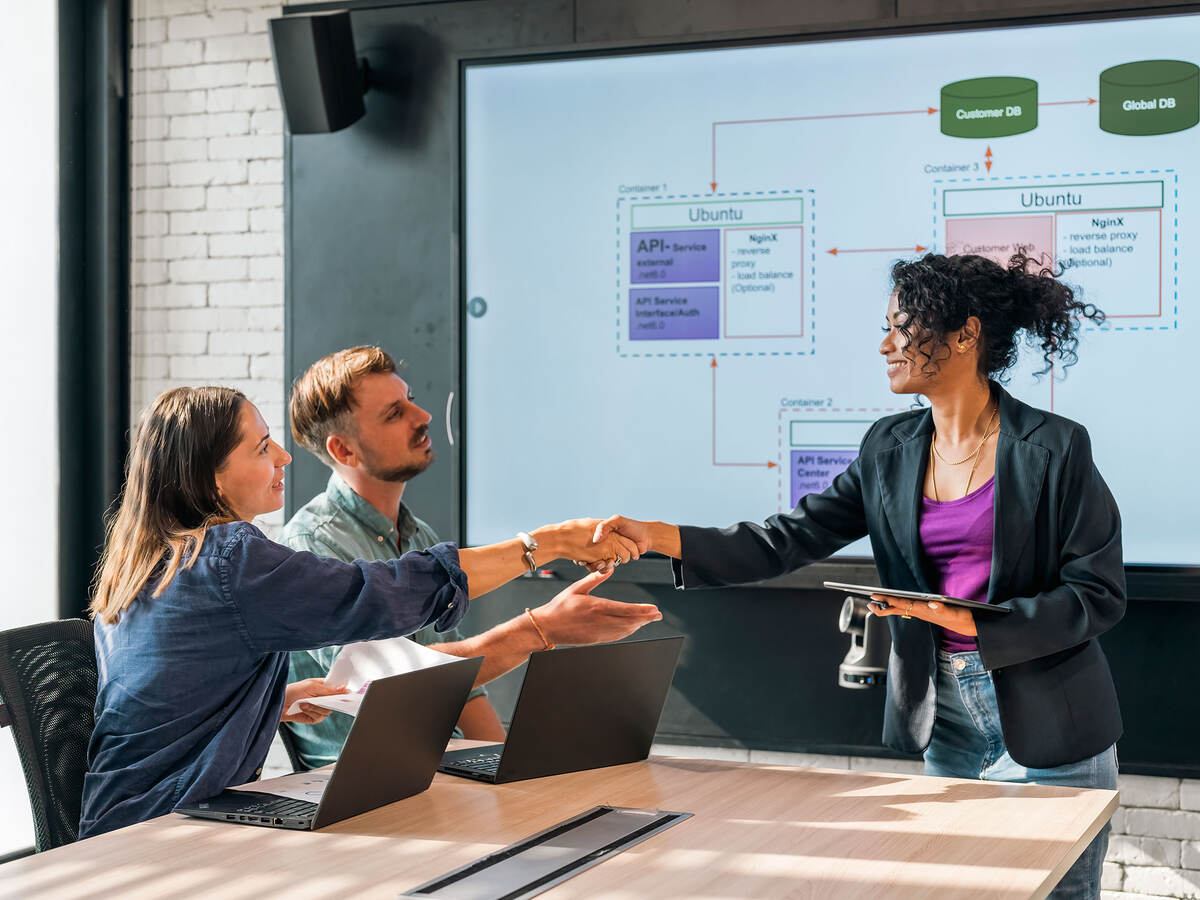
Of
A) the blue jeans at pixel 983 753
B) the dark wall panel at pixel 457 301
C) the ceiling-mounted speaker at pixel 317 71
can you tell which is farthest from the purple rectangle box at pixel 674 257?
the blue jeans at pixel 983 753

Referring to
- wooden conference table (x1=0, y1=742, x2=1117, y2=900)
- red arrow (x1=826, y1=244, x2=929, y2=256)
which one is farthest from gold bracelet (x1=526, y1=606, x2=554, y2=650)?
red arrow (x1=826, y1=244, x2=929, y2=256)

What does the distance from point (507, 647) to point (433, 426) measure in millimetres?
1391

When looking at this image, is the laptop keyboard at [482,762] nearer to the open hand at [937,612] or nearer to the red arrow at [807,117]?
the open hand at [937,612]

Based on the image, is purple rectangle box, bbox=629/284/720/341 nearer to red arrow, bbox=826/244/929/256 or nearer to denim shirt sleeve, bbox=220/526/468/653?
red arrow, bbox=826/244/929/256

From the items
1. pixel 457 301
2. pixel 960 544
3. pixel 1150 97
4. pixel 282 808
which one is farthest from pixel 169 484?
pixel 1150 97

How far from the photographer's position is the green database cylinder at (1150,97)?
10.7 feet

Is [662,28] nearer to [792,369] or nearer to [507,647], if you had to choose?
[792,369]

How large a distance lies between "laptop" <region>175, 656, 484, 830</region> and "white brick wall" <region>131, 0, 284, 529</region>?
7.81ft

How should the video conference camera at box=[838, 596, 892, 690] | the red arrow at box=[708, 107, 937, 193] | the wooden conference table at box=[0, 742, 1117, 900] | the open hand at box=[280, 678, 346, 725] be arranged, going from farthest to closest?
1. the red arrow at box=[708, 107, 937, 193]
2. the video conference camera at box=[838, 596, 892, 690]
3. the open hand at box=[280, 678, 346, 725]
4. the wooden conference table at box=[0, 742, 1117, 900]

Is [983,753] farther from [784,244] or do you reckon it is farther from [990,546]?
[784,244]

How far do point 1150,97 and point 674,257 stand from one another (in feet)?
4.42

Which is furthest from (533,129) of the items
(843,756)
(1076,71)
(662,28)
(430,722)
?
(430,722)

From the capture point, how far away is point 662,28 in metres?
3.75

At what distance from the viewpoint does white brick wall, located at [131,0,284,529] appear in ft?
13.9
